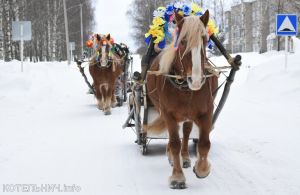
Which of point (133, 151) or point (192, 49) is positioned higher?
point (192, 49)

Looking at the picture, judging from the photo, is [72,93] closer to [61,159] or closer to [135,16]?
[61,159]

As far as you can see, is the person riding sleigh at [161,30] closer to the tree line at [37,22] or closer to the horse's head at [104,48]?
the horse's head at [104,48]

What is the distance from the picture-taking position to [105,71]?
44.2 feet

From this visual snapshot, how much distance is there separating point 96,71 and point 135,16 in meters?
62.6

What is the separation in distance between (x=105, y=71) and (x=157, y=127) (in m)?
6.51

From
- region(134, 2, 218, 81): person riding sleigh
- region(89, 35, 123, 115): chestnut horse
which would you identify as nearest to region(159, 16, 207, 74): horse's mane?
region(134, 2, 218, 81): person riding sleigh

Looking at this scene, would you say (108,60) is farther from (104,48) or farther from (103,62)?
(104,48)

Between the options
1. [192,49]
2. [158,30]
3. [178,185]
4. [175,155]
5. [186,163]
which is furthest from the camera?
[158,30]

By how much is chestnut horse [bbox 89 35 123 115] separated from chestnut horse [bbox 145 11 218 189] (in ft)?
22.9

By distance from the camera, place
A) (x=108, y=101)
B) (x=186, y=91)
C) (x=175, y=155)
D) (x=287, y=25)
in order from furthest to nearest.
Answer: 1. (x=287, y=25)
2. (x=108, y=101)
3. (x=175, y=155)
4. (x=186, y=91)

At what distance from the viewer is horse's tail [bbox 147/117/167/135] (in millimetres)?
7160

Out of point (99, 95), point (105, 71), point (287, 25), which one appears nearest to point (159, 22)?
point (105, 71)

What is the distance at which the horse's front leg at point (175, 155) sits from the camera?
225 inches

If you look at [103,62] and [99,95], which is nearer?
[103,62]
